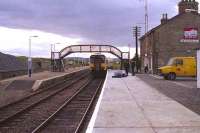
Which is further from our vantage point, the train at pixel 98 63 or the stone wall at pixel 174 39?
the stone wall at pixel 174 39

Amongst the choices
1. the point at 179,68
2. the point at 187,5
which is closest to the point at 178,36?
the point at 187,5

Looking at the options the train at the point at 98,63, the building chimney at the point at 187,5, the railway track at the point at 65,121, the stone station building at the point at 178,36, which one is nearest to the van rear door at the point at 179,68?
the train at the point at 98,63

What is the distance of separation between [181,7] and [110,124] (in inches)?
2192

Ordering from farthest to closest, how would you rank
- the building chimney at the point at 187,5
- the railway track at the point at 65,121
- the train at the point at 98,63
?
the building chimney at the point at 187,5, the train at the point at 98,63, the railway track at the point at 65,121

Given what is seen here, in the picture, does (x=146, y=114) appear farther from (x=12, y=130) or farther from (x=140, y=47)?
(x=140, y=47)

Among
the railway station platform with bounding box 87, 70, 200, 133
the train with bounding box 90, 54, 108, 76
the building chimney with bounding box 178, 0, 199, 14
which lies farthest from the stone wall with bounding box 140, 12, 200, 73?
the railway station platform with bounding box 87, 70, 200, 133

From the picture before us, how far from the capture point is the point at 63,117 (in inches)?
759

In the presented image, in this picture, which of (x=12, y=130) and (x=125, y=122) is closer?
(x=125, y=122)

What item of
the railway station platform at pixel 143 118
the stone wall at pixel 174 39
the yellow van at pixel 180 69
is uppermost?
the stone wall at pixel 174 39

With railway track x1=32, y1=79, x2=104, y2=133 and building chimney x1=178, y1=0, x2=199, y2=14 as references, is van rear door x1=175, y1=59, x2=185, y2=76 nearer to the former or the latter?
building chimney x1=178, y1=0, x2=199, y2=14

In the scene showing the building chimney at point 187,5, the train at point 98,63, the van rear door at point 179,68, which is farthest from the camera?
the building chimney at point 187,5

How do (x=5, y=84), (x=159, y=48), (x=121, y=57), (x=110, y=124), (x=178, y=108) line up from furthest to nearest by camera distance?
(x=121, y=57)
(x=159, y=48)
(x=5, y=84)
(x=178, y=108)
(x=110, y=124)

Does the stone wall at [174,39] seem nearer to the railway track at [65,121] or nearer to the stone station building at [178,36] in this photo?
the stone station building at [178,36]

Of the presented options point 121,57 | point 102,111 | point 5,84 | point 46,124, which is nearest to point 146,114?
point 102,111
